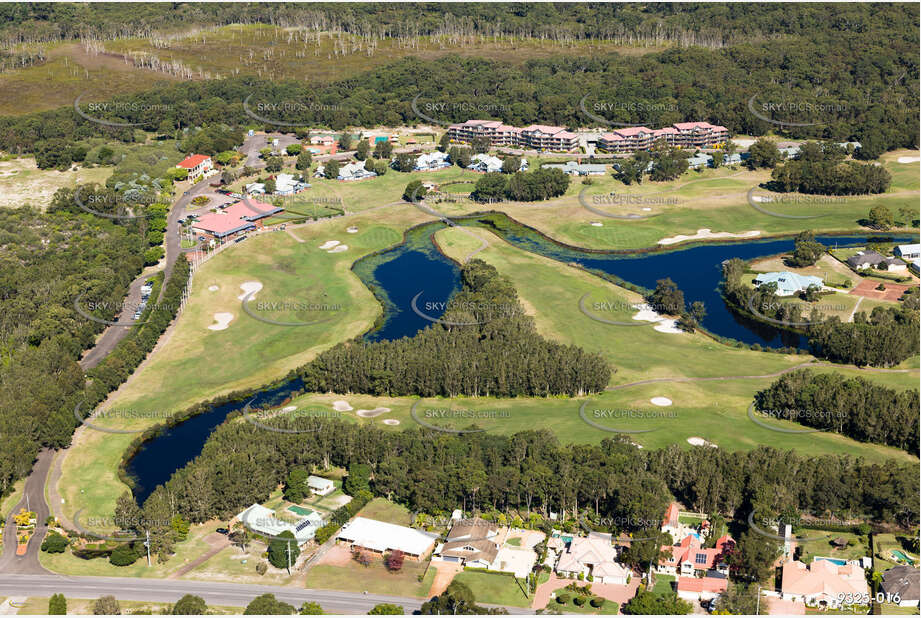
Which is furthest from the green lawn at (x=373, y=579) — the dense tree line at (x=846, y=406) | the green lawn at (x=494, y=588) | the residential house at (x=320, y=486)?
the dense tree line at (x=846, y=406)

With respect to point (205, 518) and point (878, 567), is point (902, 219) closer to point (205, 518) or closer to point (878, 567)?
point (878, 567)

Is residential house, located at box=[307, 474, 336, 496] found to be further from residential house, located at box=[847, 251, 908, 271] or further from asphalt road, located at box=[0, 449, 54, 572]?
residential house, located at box=[847, 251, 908, 271]

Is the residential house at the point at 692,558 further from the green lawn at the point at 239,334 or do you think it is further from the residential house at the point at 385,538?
the green lawn at the point at 239,334

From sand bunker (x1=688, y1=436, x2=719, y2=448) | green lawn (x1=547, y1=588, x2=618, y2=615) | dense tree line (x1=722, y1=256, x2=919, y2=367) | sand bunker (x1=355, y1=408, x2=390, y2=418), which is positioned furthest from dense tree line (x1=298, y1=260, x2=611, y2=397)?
green lawn (x1=547, y1=588, x2=618, y2=615)

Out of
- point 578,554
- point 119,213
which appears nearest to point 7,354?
point 119,213

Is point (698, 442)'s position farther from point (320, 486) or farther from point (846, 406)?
point (320, 486)

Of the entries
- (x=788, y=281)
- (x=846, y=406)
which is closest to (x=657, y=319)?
(x=788, y=281)
